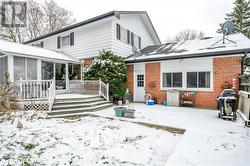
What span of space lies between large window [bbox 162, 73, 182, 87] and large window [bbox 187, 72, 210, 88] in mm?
584

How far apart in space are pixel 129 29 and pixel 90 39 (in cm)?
364

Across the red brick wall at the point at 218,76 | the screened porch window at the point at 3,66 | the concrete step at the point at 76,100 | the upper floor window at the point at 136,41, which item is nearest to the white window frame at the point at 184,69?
the red brick wall at the point at 218,76

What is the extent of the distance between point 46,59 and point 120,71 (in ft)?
16.9

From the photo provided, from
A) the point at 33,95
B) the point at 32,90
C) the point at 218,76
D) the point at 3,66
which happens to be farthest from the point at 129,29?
the point at 3,66

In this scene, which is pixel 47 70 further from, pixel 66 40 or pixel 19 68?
pixel 66 40

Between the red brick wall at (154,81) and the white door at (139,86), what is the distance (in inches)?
14.9

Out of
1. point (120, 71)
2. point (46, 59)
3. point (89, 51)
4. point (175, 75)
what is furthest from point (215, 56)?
point (46, 59)

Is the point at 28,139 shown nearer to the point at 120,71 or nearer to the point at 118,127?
the point at 118,127

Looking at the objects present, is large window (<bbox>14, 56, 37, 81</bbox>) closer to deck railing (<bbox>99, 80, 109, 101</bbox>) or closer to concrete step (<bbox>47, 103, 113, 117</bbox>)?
concrete step (<bbox>47, 103, 113, 117</bbox>)

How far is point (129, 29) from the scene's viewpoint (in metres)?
13.8

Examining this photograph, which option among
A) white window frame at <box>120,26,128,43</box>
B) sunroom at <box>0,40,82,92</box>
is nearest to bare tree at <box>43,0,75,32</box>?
sunroom at <box>0,40,82,92</box>

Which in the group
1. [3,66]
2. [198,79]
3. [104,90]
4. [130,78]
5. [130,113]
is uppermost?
[3,66]

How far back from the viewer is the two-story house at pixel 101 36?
11.7 m

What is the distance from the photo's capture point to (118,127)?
18.8ft
